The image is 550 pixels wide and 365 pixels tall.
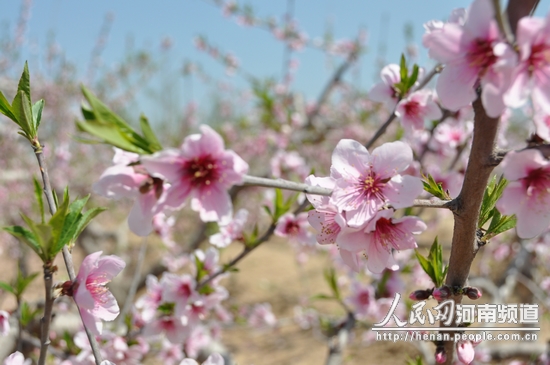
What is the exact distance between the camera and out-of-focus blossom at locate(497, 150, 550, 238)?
25.6 inches

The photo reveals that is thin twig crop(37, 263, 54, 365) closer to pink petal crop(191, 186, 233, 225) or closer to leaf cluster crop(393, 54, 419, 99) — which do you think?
pink petal crop(191, 186, 233, 225)

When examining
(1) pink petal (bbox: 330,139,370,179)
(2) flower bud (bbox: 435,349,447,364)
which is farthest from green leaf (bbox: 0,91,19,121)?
(2) flower bud (bbox: 435,349,447,364)

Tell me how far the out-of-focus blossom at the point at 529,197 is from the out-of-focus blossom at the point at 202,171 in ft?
1.53

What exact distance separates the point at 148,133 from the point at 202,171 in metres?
0.11

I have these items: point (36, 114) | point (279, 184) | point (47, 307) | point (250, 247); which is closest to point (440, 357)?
point (279, 184)

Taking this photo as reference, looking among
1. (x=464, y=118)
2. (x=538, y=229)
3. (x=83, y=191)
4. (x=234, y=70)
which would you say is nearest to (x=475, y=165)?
(x=538, y=229)

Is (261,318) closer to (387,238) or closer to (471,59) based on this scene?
(387,238)

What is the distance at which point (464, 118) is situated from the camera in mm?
2143

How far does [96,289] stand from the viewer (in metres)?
0.89

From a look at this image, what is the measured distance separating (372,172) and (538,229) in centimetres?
32

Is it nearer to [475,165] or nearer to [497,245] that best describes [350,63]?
[497,245]

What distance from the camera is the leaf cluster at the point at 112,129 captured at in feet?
1.85

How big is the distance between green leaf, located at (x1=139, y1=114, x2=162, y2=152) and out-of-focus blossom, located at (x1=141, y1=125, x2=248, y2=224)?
5cm

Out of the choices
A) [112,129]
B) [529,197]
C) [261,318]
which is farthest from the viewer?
[261,318]
